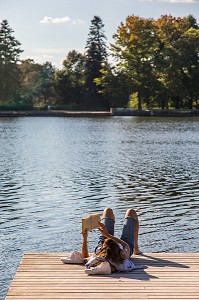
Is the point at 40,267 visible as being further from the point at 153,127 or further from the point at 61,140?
the point at 153,127

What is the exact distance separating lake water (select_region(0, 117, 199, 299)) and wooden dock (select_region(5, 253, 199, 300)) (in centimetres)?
132

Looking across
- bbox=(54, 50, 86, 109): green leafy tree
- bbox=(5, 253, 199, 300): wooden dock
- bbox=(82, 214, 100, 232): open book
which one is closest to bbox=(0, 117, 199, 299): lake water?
bbox=(5, 253, 199, 300): wooden dock

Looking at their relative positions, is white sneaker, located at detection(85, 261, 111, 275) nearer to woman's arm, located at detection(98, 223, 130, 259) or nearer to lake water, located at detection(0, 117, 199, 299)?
woman's arm, located at detection(98, 223, 130, 259)

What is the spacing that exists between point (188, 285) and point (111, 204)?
10.4 metres

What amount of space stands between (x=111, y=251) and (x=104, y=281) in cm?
50

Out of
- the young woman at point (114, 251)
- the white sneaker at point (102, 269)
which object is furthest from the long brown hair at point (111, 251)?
the white sneaker at point (102, 269)

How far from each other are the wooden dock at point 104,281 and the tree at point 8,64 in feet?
303

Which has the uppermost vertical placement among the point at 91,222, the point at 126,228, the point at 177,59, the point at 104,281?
the point at 177,59

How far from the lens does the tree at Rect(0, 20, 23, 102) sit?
100500 mm

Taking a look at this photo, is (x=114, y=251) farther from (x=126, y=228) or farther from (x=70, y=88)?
(x=70, y=88)

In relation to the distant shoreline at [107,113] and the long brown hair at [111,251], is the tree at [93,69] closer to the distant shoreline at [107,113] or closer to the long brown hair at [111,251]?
the distant shoreline at [107,113]

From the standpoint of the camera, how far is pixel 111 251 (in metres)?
8.76

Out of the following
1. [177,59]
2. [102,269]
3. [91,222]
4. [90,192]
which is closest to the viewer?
[102,269]

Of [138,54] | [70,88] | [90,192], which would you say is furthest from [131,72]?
[90,192]
